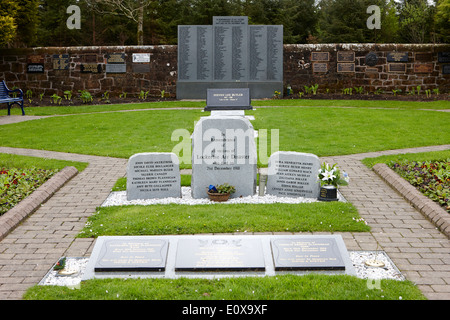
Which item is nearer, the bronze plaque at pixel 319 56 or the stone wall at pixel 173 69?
the stone wall at pixel 173 69

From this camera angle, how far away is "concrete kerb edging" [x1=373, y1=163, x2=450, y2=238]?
633 cm

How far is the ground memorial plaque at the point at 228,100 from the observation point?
55.8 ft

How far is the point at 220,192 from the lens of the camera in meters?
7.48

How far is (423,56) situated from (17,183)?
17.7 metres

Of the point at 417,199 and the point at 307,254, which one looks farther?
the point at 417,199

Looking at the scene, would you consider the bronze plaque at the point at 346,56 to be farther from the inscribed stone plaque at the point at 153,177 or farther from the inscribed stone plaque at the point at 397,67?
the inscribed stone plaque at the point at 153,177

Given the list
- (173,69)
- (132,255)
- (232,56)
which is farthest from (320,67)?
(132,255)

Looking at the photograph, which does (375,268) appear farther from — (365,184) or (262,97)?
(262,97)

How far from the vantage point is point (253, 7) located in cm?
3409

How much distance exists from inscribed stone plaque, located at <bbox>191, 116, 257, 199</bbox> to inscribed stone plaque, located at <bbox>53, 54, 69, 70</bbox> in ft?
51.2

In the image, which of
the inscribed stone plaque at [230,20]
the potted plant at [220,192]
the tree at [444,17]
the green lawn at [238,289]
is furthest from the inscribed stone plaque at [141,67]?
the green lawn at [238,289]

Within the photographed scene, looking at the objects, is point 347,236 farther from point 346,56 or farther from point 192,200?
point 346,56

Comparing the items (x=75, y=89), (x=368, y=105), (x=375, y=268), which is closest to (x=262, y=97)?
(x=368, y=105)

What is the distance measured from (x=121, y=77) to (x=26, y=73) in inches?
162
